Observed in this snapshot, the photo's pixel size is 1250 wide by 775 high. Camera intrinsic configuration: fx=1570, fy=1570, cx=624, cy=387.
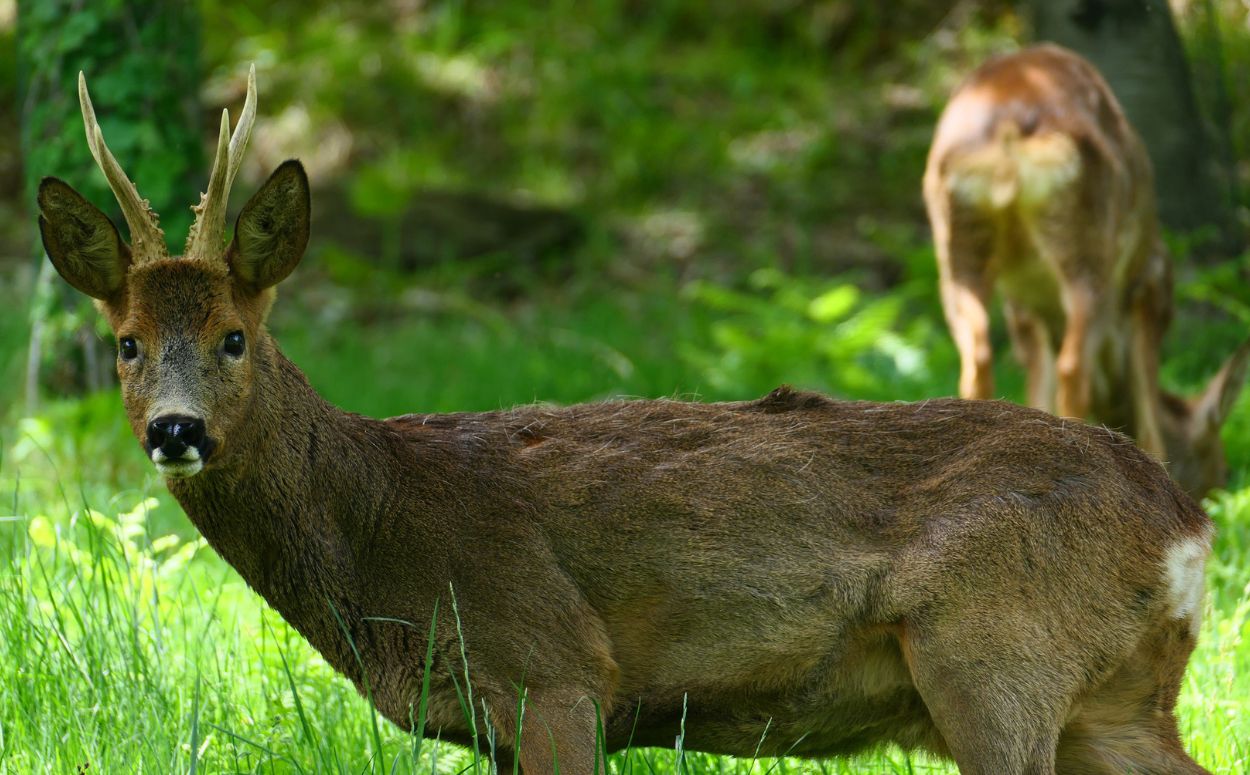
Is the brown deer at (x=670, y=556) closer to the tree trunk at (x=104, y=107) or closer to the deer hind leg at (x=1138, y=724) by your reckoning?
the deer hind leg at (x=1138, y=724)

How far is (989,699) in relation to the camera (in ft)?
12.8

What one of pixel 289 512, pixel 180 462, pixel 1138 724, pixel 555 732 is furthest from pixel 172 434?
pixel 1138 724

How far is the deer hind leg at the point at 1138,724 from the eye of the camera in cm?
417

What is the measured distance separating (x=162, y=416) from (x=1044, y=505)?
7.33 feet

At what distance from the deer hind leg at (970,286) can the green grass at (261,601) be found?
126 cm

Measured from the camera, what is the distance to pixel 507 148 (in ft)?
50.6

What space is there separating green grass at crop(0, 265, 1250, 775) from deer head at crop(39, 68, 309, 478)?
0.75m

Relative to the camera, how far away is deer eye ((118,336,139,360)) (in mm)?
3859

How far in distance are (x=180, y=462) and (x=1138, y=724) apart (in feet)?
8.45

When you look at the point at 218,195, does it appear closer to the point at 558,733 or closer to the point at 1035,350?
the point at 558,733

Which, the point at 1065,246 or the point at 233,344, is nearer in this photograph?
the point at 233,344

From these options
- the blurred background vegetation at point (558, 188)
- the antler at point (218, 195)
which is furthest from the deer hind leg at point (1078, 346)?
the antler at point (218, 195)

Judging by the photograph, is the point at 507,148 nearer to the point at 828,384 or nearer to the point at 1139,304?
the point at 828,384

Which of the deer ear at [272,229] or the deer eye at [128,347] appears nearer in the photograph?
the deer eye at [128,347]
